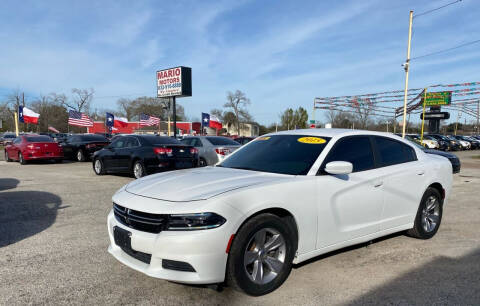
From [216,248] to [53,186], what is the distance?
7.94 meters

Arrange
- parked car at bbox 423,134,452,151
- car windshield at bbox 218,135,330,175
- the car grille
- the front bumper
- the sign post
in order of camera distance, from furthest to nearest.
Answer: parked car at bbox 423,134,452,151 < the sign post < car windshield at bbox 218,135,330,175 < the car grille < the front bumper

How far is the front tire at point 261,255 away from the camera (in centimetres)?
282

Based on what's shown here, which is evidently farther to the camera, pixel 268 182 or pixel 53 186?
pixel 53 186

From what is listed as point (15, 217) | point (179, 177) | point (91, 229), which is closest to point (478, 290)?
point (179, 177)

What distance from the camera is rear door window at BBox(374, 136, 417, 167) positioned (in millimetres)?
4258

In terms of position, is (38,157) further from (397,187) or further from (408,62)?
(408,62)

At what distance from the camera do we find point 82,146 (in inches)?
676

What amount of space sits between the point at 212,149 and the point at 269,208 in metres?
9.67

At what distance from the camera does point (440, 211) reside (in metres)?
4.96

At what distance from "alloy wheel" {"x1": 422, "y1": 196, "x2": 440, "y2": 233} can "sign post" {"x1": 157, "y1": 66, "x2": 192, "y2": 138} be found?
1659 cm

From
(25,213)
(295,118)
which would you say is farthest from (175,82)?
(295,118)

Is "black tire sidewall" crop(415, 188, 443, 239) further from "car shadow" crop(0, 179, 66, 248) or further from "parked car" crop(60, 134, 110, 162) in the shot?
"parked car" crop(60, 134, 110, 162)

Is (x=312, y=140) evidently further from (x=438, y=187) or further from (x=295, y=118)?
(x=295, y=118)

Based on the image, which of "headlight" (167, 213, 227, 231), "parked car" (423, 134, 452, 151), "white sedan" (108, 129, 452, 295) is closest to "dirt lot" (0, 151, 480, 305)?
"white sedan" (108, 129, 452, 295)
